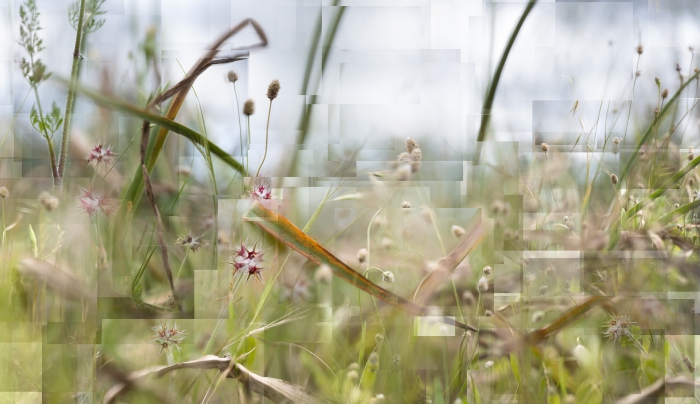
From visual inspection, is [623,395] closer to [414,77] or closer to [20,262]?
[414,77]

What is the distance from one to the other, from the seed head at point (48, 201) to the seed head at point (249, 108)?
261 mm

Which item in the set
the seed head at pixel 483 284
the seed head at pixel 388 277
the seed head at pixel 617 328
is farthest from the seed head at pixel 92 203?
the seed head at pixel 617 328

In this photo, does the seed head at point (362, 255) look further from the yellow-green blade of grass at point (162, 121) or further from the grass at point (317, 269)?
the yellow-green blade of grass at point (162, 121)

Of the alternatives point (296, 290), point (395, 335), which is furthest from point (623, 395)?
point (296, 290)

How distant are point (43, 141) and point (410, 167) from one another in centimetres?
49

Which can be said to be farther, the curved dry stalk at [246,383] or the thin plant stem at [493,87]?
the thin plant stem at [493,87]

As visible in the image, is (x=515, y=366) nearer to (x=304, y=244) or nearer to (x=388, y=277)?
(x=388, y=277)

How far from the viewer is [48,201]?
58 cm

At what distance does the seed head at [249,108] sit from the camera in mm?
605

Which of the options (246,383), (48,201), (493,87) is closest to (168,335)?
(246,383)

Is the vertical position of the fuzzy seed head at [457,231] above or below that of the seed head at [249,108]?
Result: below

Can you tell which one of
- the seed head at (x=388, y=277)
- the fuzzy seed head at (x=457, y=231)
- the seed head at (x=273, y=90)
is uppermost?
the seed head at (x=273, y=90)

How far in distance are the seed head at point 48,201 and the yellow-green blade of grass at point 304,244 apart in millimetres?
244

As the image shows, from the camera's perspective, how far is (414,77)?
0.64 meters
